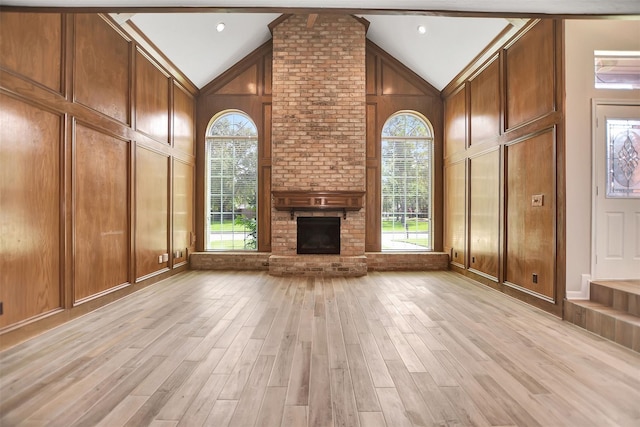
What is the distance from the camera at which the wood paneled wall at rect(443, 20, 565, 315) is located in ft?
12.0

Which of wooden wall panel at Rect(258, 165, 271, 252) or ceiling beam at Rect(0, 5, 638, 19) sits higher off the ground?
ceiling beam at Rect(0, 5, 638, 19)

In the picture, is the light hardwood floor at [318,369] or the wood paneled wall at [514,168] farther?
the wood paneled wall at [514,168]

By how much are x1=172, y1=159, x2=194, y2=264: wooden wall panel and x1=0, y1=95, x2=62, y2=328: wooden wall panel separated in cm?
269

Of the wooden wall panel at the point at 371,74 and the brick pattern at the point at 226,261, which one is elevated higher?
the wooden wall panel at the point at 371,74

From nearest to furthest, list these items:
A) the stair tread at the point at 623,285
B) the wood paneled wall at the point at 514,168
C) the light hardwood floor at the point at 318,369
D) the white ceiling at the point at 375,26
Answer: the light hardwood floor at the point at 318,369 → the white ceiling at the point at 375,26 → the stair tread at the point at 623,285 → the wood paneled wall at the point at 514,168

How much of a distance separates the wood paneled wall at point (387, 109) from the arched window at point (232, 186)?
2.30 m

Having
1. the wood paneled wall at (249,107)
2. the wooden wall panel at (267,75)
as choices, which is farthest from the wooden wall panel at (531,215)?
the wooden wall panel at (267,75)

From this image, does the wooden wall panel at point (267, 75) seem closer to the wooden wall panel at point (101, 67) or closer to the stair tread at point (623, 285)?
the wooden wall panel at point (101, 67)

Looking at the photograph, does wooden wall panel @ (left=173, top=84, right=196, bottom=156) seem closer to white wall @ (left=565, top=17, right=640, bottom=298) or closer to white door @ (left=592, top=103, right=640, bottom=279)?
white wall @ (left=565, top=17, right=640, bottom=298)

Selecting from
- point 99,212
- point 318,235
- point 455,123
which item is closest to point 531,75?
point 455,123

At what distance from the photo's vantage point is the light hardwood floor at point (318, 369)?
1787 mm

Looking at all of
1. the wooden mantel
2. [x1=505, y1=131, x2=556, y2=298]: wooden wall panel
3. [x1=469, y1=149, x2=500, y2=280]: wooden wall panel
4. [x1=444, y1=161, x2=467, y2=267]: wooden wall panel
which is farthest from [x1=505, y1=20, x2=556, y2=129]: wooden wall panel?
the wooden mantel

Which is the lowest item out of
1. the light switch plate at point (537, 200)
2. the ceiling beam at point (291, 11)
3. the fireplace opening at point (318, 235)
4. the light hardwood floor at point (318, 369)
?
the light hardwood floor at point (318, 369)

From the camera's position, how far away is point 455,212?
21.0 ft
